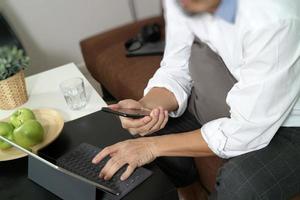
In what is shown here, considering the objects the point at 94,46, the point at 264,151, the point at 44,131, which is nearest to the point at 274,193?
the point at 264,151

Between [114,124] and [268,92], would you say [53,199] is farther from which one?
[268,92]

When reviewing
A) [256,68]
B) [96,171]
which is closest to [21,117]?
[96,171]

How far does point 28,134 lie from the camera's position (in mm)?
1001

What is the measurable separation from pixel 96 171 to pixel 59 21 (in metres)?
1.51

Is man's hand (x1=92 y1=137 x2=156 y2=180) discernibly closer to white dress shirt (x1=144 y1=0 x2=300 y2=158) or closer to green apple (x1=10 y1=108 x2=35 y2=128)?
white dress shirt (x1=144 y1=0 x2=300 y2=158)

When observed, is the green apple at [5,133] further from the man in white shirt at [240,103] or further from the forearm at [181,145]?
Result: the forearm at [181,145]

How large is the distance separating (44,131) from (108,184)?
0.31 m

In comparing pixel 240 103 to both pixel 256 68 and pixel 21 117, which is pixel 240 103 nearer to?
pixel 256 68

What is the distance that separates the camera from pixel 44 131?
3.58 feet

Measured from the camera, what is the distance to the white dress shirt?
0.80 metres

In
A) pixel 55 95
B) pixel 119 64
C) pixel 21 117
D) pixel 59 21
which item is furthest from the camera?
pixel 59 21

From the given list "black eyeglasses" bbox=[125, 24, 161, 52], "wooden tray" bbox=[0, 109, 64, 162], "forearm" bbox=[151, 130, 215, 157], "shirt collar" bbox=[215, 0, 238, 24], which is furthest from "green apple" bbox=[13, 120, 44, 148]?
"black eyeglasses" bbox=[125, 24, 161, 52]

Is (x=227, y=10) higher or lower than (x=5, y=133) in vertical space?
higher

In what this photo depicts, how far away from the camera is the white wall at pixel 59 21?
214cm
